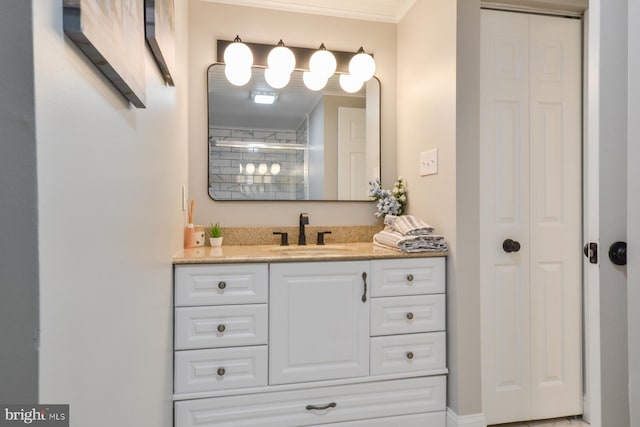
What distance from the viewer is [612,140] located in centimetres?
100

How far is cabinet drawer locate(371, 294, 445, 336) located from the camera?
174cm

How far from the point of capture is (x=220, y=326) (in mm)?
1578

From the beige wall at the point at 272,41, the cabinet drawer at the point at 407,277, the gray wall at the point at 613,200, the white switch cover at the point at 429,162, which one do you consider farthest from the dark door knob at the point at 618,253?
the beige wall at the point at 272,41

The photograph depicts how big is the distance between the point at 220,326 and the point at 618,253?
4.83 ft

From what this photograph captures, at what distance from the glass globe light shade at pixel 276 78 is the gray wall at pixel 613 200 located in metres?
1.63

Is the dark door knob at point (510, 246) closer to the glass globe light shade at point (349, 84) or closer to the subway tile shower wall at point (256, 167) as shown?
the subway tile shower wall at point (256, 167)

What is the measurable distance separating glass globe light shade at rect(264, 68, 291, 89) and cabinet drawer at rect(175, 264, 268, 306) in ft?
4.06

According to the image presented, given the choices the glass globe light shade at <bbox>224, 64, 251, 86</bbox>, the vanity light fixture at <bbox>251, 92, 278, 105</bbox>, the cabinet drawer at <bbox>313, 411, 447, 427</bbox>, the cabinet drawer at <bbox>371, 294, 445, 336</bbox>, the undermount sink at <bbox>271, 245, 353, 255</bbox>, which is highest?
the glass globe light shade at <bbox>224, 64, 251, 86</bbox>

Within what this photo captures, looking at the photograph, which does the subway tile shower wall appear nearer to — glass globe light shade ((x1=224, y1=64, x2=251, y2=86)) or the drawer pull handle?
glass globe light shade ((x1=224, y1=64, x2=251, y2=86))

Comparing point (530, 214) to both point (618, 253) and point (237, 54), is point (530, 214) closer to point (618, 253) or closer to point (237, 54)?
point (618, 253)

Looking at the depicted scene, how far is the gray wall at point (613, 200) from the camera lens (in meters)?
1.00

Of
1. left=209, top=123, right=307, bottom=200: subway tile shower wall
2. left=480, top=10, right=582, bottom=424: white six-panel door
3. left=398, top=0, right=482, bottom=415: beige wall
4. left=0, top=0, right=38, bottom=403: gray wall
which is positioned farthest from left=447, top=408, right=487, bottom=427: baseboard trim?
left=0, top=0, right=38, bottom=403: gray wall

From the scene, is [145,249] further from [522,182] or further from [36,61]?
[522,182]

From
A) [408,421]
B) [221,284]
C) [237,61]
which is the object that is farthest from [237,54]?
[408,421]
